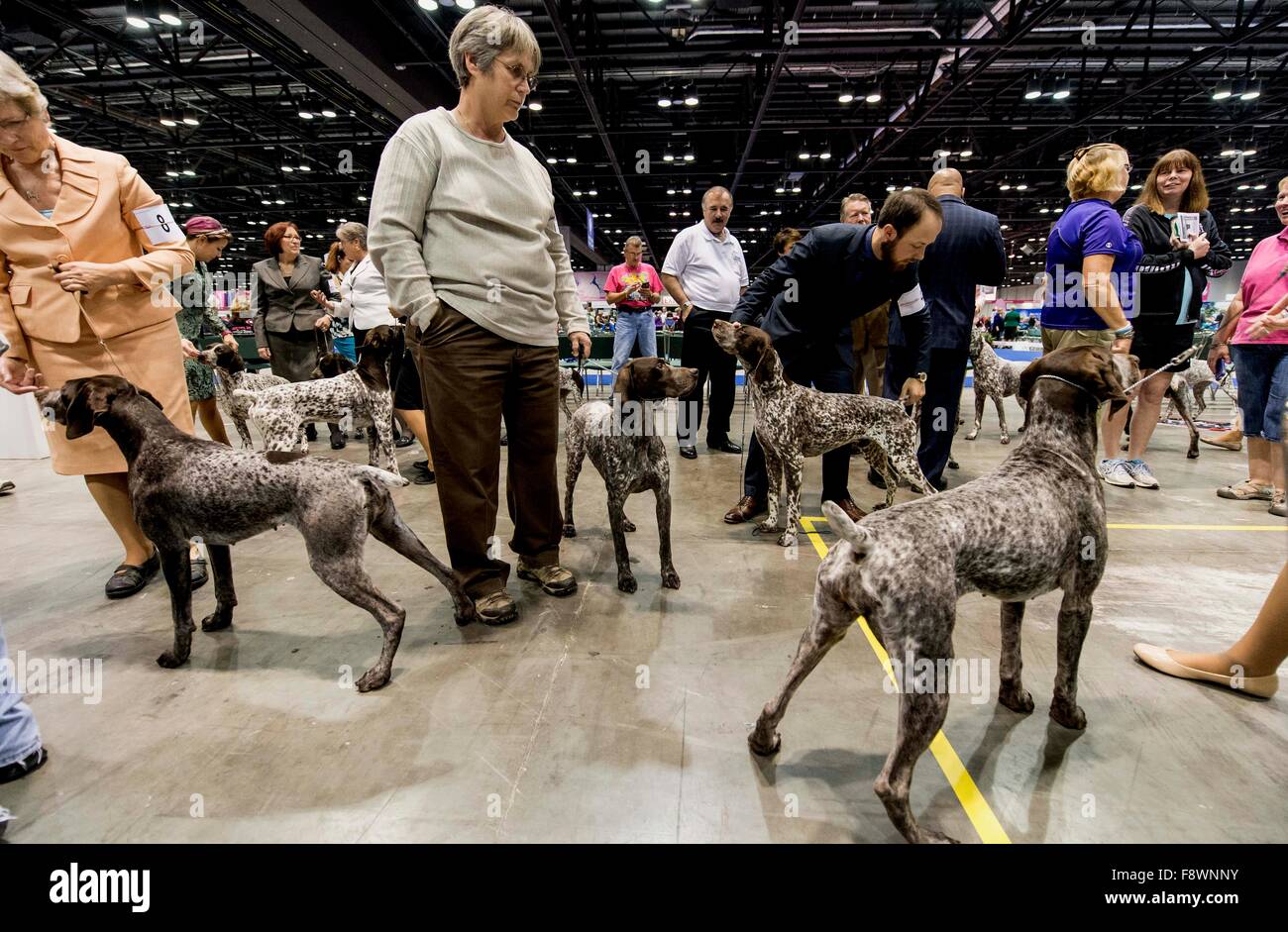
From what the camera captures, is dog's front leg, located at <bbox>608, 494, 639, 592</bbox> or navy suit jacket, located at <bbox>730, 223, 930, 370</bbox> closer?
dog's front leg, located at <bbox>608, 494, 639, 592</bbox>

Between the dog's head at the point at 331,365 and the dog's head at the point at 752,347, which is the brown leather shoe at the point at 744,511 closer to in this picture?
the dog's head at the point at 752,347

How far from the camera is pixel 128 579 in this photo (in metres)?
2.94

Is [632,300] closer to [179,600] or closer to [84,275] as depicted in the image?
[84,275]

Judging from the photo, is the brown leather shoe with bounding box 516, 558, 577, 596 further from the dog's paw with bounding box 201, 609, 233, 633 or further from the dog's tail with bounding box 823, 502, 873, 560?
the dog's tail with bounding box 823, 502, 873, 560

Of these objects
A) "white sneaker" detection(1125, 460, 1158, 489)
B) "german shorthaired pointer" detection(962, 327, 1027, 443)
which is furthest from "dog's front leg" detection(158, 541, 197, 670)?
"german shorthaired pointer" detection(962, 327, 1027, 443)

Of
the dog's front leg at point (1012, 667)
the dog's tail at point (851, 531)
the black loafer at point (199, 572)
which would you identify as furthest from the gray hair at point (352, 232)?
the dog's front leg at point (1012, 667)

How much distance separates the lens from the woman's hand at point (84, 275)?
2.31m

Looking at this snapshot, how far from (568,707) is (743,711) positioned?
0.60 m

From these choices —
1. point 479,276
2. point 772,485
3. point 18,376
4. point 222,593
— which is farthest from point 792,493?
point 18,376

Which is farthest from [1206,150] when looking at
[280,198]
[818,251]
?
[280,198]

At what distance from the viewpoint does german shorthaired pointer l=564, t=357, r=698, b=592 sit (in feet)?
9.17

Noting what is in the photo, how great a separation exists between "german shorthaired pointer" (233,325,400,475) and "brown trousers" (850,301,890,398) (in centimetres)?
376

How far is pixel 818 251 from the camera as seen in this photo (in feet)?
10.4
